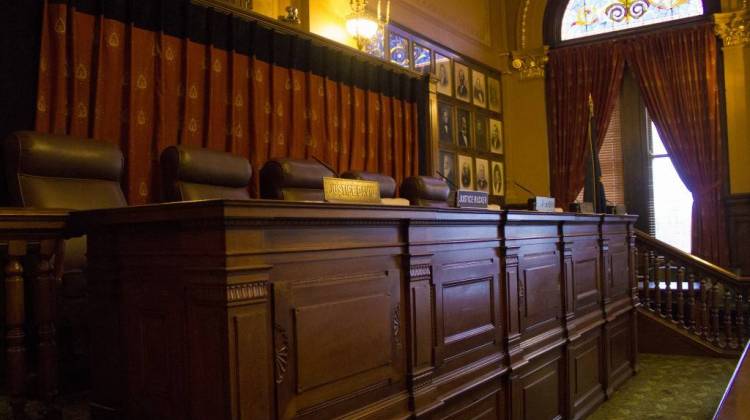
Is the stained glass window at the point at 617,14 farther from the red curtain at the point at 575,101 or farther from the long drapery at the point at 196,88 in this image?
the long drapery at the point at 196,88

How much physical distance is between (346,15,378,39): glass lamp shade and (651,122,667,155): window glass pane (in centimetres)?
430

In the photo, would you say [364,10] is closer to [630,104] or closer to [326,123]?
[326,123]

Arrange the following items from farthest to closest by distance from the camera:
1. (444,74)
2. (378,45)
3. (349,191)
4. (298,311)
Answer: (444,74) < (378,45) < (349,191) < (298,311)

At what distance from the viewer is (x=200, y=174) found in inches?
123

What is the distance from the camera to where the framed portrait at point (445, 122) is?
6977 millimetres

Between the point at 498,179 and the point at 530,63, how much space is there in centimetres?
169

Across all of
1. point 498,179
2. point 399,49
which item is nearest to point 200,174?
point 399,49

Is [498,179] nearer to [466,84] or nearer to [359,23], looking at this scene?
[466,84]

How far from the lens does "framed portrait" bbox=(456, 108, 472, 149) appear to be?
731 cm

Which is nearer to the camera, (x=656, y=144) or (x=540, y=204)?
(x=540, y=204)

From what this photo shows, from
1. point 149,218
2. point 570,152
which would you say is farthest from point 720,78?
point 149,218

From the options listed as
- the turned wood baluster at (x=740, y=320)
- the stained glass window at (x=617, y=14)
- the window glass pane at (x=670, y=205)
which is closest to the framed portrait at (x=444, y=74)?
the stained glass window at (x=617, y=14)

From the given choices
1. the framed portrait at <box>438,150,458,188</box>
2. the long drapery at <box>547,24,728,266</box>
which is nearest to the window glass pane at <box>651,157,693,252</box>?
the long drapery at <box>547,24,728,266</box>

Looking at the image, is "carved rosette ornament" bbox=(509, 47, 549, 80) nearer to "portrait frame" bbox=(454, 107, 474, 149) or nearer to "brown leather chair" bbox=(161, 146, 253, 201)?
"portrait frame" bbox=(454, 107, 474, 149)
